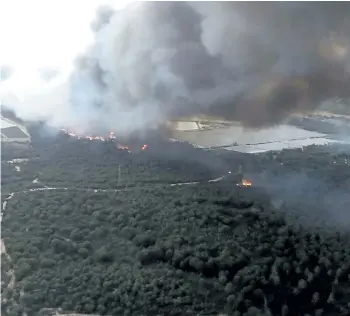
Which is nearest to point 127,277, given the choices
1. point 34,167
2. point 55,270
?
point 55,270

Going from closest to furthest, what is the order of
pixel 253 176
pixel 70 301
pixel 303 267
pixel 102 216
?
pixel 70 301, pixel 303 267, pixel 102 216, pixel 253 176

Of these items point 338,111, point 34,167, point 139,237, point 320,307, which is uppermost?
point 338,111

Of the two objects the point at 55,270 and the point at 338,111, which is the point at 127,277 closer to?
the point at 55,270

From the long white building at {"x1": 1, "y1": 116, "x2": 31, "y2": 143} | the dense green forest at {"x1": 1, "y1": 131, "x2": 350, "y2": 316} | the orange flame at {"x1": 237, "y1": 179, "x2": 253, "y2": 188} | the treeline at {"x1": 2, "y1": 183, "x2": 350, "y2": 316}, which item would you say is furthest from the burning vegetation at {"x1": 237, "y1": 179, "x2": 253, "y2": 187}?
the long white building at {"x1": 1, "y1": 116, "x2": 31, "y2": 143}

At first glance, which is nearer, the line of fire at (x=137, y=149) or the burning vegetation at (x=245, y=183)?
the burning vegetation at (x=245, y=183)

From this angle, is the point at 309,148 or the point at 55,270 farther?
the point at 309,148

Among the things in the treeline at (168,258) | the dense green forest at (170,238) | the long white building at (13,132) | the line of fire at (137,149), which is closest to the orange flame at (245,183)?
the line of fire at (137,149)

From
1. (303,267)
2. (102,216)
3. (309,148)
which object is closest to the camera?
(303,267)

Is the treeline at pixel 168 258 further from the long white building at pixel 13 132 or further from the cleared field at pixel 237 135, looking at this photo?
the long white building at pixel 13 132

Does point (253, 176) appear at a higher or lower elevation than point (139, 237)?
higher
